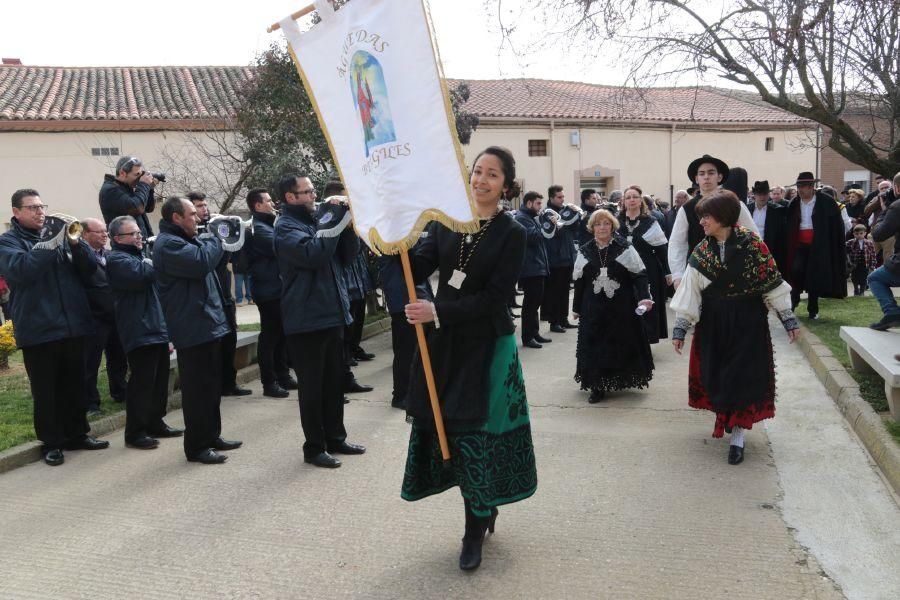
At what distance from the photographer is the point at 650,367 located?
21.7ft

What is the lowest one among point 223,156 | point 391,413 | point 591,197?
point 391,413

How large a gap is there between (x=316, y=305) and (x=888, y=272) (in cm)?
646

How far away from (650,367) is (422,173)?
4.09m

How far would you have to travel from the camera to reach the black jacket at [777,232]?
33.5 feet

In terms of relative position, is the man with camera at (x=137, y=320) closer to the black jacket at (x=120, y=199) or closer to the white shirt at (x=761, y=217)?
the black jacket at (x=120, y=199)

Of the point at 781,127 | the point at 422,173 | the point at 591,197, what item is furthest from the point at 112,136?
the point at 781,127

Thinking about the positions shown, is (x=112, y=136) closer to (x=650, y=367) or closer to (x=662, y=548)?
(x=650, y=367)

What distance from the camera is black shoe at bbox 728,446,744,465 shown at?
15.5 ft

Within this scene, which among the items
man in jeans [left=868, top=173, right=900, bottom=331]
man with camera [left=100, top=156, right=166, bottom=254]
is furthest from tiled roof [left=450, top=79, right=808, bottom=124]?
man with camera [left=100, top=156, right=166, bottom=254]

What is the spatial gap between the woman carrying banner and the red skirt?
1993 millimetres

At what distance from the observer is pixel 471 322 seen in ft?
11.0

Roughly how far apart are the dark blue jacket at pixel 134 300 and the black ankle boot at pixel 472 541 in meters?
3.24

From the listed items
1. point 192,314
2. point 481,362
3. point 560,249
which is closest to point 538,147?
point 560,249

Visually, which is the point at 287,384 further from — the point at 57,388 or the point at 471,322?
the point at 471,322
